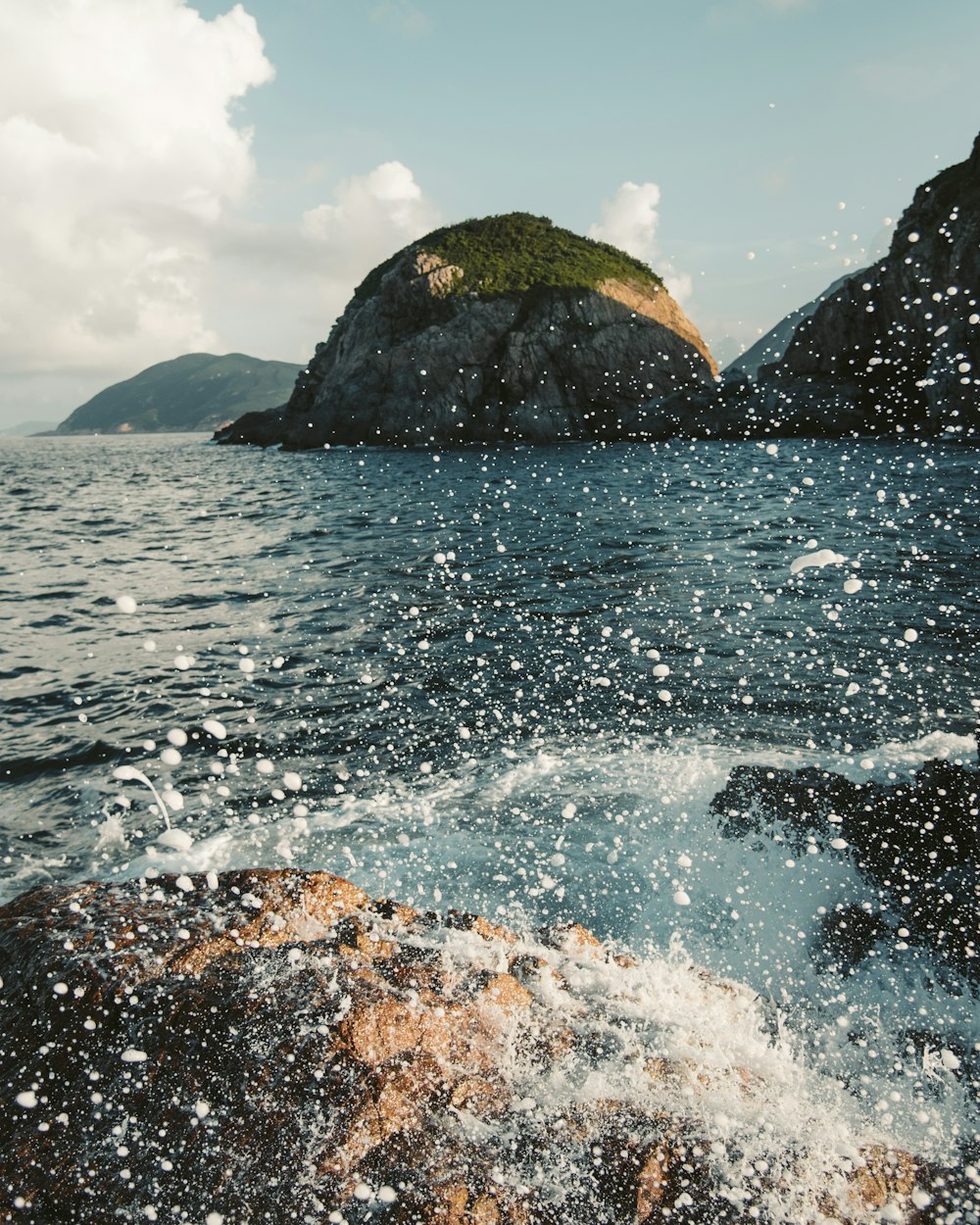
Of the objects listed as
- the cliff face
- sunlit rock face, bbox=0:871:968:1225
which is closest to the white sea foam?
sunlit rock face, bbox=0:871:968:1225

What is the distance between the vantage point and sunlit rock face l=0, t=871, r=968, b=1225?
106 inches

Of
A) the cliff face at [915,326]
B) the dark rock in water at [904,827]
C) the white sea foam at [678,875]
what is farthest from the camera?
the cliff face at [915,326]

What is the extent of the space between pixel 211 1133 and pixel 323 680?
6541mm

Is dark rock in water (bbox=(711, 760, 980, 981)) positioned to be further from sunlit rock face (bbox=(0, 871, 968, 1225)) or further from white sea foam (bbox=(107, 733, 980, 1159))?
sunlit rock face (bbox=(0, 871, 968, 1225))

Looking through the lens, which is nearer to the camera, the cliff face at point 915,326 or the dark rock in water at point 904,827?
the dark rock in water at point 904,827

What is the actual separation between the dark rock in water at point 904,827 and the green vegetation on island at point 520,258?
69.3 m

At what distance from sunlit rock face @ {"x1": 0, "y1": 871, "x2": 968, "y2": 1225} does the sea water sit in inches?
8.0

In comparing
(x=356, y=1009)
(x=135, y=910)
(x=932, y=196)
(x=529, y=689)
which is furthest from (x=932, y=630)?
(x=932, y=196)

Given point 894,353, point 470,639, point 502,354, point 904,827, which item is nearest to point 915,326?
point 894,353

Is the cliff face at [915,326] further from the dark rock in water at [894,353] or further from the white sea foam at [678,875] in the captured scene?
the white sea foam at [678,875]


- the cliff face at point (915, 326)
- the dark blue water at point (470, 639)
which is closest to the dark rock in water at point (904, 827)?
the dark blue water at point (470, 639)

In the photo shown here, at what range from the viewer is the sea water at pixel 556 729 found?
4551 millimetres

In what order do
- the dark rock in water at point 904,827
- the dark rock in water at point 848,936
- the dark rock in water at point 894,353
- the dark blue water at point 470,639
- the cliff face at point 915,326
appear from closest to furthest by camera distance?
the dark rock in water at point 848,936
the dark rock in water at point 904,827
the dark blue water at point 470,639
the cliff face at point 915,326
the dark rock in water at point 894,353

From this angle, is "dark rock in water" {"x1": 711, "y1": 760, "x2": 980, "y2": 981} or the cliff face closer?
"dark rock in water" {"x1": 711, "y1": 760, "x2": 980, "y2": 981}
